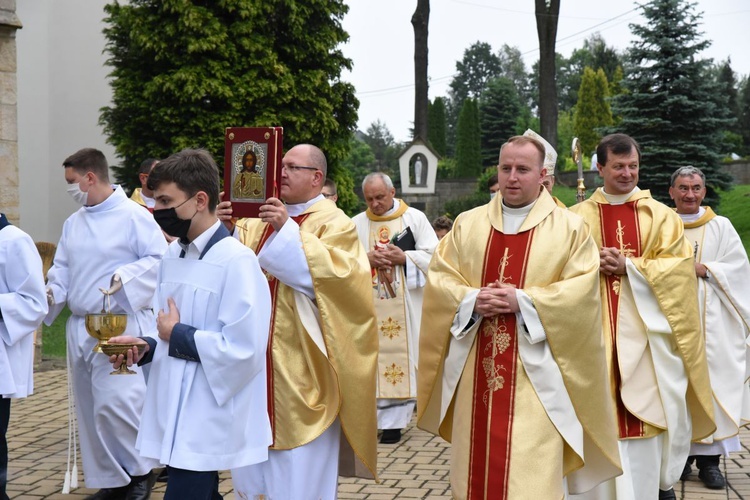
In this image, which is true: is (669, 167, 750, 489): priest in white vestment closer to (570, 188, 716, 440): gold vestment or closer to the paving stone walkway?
the paving stone walkway

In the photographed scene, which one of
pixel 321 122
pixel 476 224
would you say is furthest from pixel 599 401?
pixel 321 122

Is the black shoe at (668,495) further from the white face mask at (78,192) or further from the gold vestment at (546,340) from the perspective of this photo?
the white face mask at (78,192)

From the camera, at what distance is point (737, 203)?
27.6 meters

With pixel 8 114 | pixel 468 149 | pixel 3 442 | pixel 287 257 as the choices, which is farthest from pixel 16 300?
pixel 468 149

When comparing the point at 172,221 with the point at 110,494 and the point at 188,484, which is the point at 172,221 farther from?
the point at 110,494

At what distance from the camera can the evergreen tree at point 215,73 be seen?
18.1 meters

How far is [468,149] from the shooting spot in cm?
4619

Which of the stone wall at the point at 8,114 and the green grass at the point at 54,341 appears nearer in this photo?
the stone wall at the point at 8,114

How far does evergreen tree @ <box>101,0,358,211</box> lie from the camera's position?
1808 cm

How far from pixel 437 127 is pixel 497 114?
139 inches

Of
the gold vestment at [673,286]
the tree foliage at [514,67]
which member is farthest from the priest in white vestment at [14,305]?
the tree foliage at [514,67]

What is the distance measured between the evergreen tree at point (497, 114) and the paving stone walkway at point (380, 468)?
42904 mm

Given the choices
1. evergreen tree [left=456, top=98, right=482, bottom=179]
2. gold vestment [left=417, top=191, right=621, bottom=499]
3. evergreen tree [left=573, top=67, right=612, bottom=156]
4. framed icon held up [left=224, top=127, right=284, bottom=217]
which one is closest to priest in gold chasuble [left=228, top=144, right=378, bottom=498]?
framed icon held up [left=224, top=127, right=284, bottom=217]

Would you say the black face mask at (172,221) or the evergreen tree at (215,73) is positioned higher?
the evergreen tree at (215,73)
